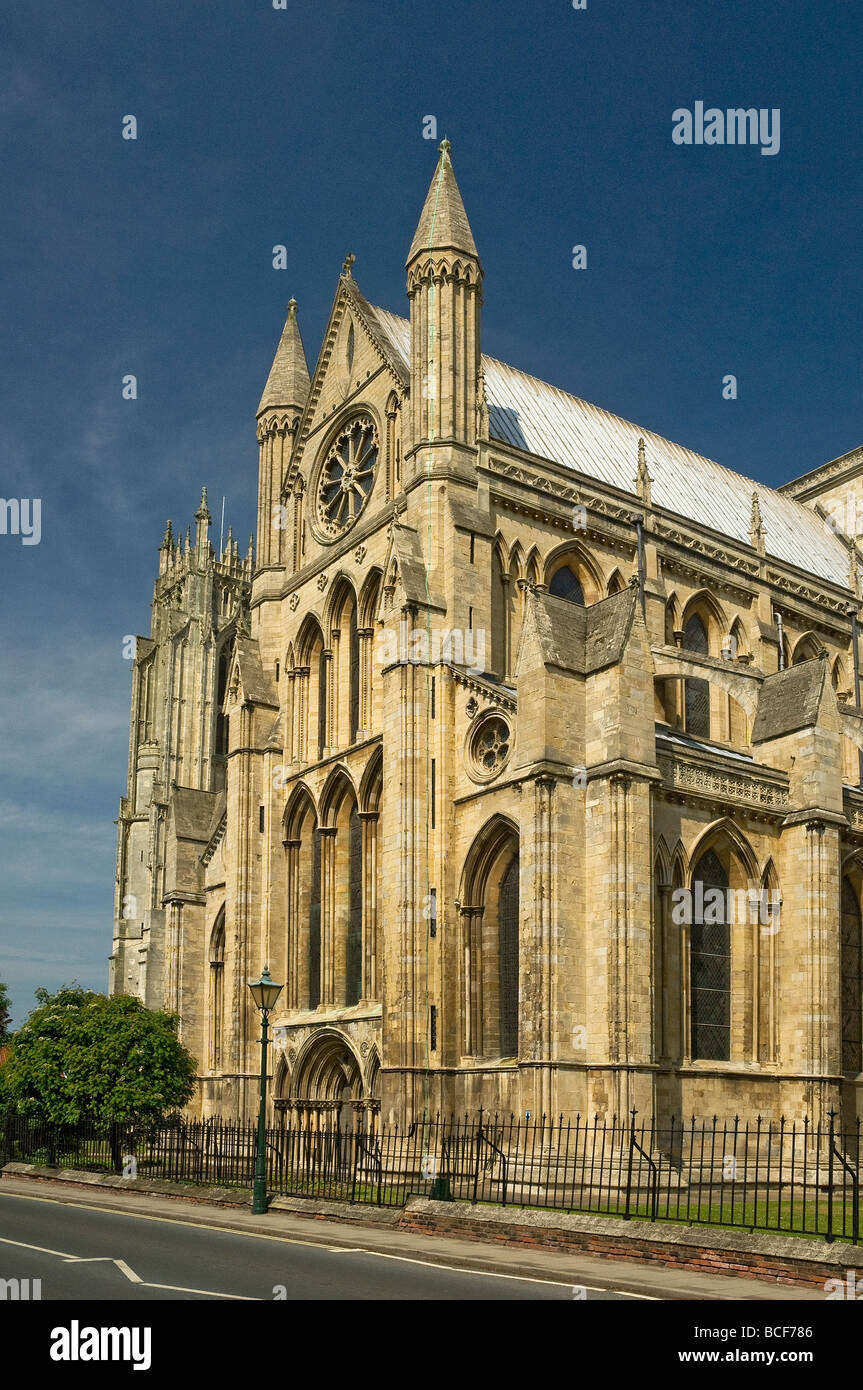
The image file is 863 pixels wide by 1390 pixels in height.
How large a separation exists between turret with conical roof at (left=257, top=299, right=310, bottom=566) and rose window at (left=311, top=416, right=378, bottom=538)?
8.35 ft

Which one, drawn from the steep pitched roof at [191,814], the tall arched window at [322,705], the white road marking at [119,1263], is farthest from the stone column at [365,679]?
the white road marking at [119,1263]

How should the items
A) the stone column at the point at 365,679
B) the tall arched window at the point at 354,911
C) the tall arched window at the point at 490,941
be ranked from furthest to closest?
the stone column at the point at 365,679
the tall arched window at the point at 354,911
the tall arched window at the point at 490,941

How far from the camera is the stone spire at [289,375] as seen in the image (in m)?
41.5

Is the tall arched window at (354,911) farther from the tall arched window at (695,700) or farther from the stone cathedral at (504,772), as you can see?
the tall arched window at (695,700)

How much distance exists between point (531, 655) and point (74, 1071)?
16.0 metres

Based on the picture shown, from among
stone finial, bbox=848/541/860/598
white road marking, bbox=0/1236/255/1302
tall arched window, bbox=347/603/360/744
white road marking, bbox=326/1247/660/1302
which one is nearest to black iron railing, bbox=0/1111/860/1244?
white road marking, bbox=326/1247/660/1302

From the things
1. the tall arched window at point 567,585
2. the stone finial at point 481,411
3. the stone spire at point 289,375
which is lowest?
the tall arched window at point 567,585

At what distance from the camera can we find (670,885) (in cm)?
2733

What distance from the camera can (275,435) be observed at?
1625 inches

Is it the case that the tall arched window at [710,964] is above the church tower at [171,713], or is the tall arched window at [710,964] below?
below

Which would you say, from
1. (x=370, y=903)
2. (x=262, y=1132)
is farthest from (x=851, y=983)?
(x=262, y=1132)

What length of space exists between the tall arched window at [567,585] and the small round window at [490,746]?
6.42 metres

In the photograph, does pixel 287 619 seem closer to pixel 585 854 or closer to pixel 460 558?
pixel 460 558
